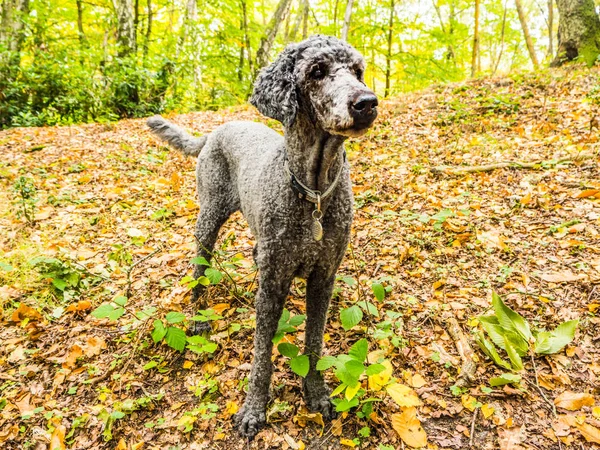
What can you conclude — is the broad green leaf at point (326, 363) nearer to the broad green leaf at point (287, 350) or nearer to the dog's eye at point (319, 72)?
the broad green leaf at point (287, 350)

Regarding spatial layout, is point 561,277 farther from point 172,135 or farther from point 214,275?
point 172,135

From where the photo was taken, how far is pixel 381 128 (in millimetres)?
6828

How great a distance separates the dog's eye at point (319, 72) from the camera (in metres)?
1.83

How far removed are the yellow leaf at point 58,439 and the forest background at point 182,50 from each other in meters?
6.31

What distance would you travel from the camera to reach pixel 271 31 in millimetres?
10820

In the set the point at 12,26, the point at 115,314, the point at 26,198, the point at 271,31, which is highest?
the point at 271,31

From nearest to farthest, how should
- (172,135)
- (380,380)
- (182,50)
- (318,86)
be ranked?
(318,86)
(380,380)
(172,135)
(182,50)

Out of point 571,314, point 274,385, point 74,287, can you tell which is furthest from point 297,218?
point 74,287

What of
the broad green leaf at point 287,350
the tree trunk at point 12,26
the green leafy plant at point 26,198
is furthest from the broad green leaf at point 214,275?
the tree trunk at point 12,26

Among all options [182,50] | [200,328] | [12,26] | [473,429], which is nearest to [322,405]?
[473,429]

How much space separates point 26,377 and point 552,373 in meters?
3.66

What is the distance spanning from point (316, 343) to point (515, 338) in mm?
1377

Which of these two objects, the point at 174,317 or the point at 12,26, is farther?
the point at 12,26

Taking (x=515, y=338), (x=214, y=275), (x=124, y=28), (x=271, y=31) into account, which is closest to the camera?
(x=515, y=338)
